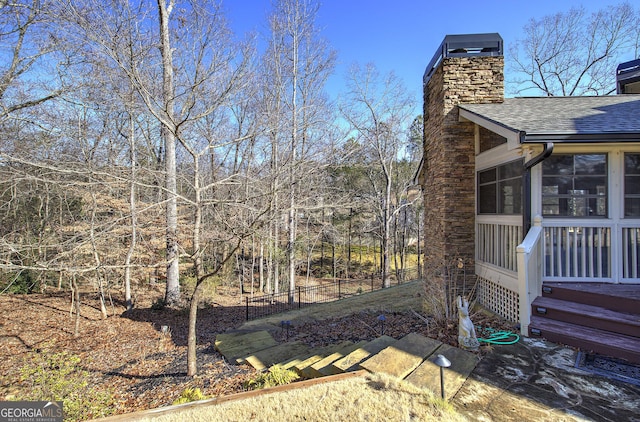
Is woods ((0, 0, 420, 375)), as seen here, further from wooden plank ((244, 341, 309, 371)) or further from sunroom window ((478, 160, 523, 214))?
sunroom window ((478, 160, 523, 214))

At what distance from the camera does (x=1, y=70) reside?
7.85 m

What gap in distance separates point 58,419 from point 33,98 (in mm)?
8527

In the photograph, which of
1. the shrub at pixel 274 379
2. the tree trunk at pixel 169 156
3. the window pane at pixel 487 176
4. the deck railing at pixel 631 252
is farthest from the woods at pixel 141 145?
the deck railing at pixel 631 252

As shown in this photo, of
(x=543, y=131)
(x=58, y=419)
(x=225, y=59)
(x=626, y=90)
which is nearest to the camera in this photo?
(x=58, y=419)

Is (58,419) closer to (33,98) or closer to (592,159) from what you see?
(592,159)

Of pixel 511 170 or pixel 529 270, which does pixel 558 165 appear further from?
pixel 529 270

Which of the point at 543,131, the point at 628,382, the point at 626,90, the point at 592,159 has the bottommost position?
the point at 628,382

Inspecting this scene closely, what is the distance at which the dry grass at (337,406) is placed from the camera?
2773 mm

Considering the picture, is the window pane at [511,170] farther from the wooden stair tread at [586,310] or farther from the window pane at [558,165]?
the wooden stair tread at [586,310]

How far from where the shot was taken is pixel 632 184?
5.11 m

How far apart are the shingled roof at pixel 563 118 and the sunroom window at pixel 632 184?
563 millimetres

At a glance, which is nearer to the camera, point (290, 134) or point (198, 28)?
point (198, 28)

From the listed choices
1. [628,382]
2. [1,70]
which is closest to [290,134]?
[1,70]

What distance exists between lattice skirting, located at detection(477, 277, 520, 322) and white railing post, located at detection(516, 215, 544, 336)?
1.09 ft
